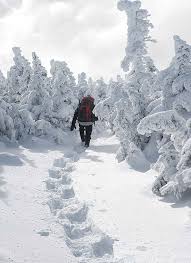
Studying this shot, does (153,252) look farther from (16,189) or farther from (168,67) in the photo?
(168,67)

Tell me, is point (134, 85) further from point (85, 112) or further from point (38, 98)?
point (38, 98)

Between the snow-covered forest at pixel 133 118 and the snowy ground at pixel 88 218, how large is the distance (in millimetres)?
60

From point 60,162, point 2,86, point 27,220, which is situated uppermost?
point 2,86

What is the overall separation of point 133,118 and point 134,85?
1342 mm

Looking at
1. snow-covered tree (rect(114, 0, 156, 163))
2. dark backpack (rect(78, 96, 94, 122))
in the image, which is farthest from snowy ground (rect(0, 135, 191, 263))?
dark backpack (rect(78, 96, 94, 122))

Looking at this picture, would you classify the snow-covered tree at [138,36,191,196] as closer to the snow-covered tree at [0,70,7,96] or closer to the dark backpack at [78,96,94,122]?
the dark backpack at [78,96,94,122]

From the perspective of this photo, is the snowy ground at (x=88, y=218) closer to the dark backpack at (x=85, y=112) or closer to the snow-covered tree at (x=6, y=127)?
the snow-covered tree at (x=6, y=127)

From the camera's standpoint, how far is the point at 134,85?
50.2 ft

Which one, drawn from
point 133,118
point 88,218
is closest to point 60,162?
point 133,118

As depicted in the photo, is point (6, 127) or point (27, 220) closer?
point (27, 220)

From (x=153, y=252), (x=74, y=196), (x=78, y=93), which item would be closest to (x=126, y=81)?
(x=74, y=196)

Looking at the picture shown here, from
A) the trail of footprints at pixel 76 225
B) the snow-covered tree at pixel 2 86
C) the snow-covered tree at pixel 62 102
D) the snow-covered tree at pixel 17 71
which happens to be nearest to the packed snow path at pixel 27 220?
the trail of footprints at pixel 76 225

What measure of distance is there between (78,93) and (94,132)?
8.88 meters

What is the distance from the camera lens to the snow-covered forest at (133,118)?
818 cm
